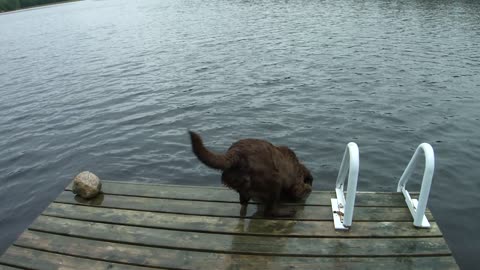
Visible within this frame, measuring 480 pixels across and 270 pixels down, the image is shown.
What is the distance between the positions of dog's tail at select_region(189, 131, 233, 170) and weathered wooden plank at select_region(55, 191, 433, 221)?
1136mm

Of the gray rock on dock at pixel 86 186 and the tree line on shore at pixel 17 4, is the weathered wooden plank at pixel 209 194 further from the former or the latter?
the tree line on shore at pixel 17 4

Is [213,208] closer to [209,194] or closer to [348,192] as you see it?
[209,194]

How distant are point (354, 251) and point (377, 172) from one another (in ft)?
15.4

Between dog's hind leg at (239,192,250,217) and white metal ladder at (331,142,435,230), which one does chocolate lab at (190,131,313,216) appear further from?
white metal ladder at (331,142,435,230)

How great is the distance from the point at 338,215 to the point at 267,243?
1125 millimetres

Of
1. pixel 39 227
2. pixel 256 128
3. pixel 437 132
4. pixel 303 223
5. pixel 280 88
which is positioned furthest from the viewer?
pixel 280 88

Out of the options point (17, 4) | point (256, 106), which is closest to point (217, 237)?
point (256, 106)

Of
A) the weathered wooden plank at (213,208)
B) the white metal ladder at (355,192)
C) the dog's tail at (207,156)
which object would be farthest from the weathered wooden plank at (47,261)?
the white metal ladder at (355,192)

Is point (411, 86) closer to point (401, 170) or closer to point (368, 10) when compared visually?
point (401, 170)

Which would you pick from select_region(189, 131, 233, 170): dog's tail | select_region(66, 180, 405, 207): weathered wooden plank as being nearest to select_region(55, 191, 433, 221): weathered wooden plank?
select_region(66, 180, 405, 207): weathered wooden plank

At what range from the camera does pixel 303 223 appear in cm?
507

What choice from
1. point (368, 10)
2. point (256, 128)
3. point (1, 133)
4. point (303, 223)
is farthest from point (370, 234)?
point (368, 10)

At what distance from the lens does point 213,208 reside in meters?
5.58

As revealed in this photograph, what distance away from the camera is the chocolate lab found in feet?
15.3
